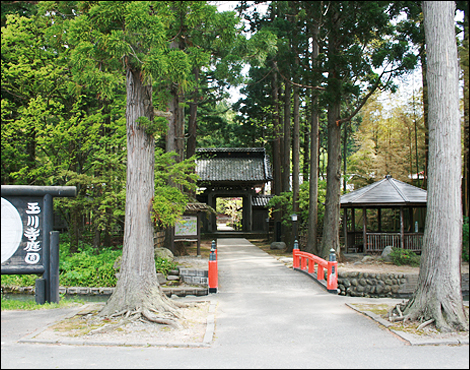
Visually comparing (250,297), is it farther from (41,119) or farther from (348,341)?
(41,119)

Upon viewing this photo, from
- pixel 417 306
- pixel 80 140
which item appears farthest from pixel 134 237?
pixel 80 140

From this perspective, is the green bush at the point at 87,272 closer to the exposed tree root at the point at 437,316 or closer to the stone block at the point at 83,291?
the stone block at the point at 83,291

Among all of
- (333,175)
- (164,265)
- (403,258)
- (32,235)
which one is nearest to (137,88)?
(32,235)

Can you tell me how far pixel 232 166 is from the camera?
27562mm

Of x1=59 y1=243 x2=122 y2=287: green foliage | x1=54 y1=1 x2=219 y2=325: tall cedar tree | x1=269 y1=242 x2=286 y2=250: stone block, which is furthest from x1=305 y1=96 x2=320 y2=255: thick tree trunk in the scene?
x1=54 y1=1 x2=219 y2=325: tall cedar tree

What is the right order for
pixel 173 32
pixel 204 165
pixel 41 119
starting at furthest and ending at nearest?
pixel 204 165, pixel 41 119, pixel 173 32

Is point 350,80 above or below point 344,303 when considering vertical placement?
above

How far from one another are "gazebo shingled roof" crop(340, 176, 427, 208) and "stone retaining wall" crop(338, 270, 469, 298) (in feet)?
14.1

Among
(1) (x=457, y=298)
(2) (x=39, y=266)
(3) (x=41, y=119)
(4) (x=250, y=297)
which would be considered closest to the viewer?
(2) (x=39, y=266)

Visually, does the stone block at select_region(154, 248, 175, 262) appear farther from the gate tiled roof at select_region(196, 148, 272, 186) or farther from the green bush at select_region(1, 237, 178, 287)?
the gate tiled roof at select_region(196, 148, 272, 186)

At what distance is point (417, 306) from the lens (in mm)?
6496

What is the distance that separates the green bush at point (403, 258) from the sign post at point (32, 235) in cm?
1281

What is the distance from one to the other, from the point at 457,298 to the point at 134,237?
204 inches

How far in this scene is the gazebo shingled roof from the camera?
16.1 m
